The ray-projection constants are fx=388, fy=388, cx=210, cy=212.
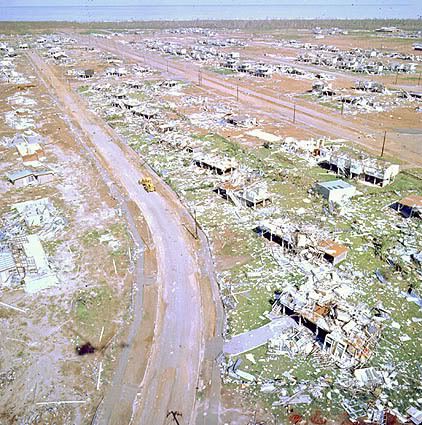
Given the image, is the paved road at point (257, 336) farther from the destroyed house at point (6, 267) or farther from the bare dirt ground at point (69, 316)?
the destroyed house at point (6, 267)

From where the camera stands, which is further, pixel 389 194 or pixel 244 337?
pixel 389 194

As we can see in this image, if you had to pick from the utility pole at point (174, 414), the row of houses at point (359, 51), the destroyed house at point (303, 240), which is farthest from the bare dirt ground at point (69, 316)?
the row of houses at point (359, 51)

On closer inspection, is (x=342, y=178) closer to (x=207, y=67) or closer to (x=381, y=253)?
(x=381, y=253)

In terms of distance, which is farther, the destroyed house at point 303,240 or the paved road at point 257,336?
the destroyed house at point 303,240

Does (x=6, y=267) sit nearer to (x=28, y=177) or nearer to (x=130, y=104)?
(x=28, y=177)

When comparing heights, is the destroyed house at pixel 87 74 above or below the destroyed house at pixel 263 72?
below

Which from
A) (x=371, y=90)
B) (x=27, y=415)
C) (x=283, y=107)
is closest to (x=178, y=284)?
(x=27, y=415)

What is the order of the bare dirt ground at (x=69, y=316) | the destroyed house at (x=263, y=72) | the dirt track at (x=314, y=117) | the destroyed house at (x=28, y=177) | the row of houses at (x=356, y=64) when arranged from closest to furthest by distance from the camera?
1. the bare dirt ground at (x=69, y=316)
2. the destroyed house at (x=28, y=177)
3. the dirt track at (x=314, y=117)
4. the destroyed house at (x=263, y=72)
5. the row of houses at (x=356, y=64)
